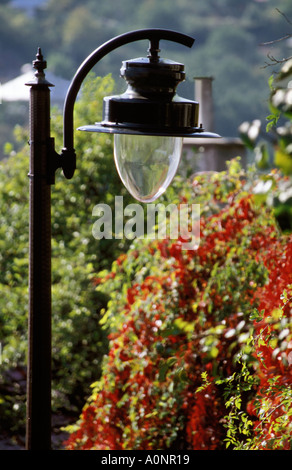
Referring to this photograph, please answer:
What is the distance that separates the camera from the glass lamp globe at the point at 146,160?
7.77 ft

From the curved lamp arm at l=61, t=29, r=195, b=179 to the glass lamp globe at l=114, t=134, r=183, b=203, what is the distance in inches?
6.6

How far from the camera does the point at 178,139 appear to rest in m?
2.42

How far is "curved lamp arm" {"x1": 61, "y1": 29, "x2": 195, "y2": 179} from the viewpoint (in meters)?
2.37

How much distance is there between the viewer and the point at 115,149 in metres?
2.38

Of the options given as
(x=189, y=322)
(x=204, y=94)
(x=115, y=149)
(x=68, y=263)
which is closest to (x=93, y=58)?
(x=115, y=149)

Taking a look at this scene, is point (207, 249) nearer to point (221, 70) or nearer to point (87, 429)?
point (87, 429)

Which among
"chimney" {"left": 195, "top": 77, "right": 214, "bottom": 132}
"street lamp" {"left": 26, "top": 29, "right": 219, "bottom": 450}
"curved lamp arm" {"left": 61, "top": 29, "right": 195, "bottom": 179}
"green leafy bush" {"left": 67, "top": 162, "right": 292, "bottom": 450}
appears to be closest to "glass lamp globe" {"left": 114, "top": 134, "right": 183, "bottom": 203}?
"street lamp" {"left": 26, "top": 29, "right": 219, "bottom": 450}

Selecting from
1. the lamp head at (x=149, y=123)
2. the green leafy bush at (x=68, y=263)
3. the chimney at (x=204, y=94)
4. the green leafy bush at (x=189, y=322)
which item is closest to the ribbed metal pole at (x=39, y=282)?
the lamp head at (x=149, y=123)

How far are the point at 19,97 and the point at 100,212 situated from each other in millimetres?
3514

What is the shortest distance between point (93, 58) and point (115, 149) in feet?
0.99

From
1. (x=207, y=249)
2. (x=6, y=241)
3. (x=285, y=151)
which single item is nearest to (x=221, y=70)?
(x=6, y=241)

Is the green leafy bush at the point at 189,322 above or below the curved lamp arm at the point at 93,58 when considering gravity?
below

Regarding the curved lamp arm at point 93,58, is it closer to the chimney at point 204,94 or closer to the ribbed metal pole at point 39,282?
the ribbed metal pole at point 39,282

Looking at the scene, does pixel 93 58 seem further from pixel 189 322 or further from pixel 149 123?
pixel 189 322
